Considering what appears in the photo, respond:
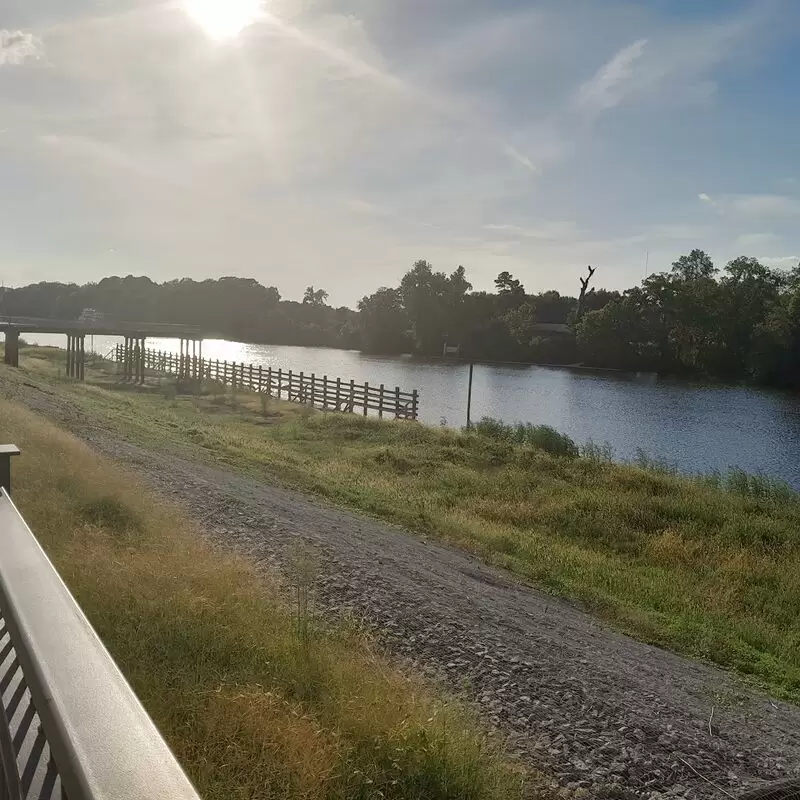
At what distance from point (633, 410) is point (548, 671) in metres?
41.4

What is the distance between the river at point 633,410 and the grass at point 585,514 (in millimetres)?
7340

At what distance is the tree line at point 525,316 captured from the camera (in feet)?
247

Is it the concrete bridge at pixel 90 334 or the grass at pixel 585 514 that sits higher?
the concrete bridge at pixel 90 334

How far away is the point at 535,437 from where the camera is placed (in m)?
27.9

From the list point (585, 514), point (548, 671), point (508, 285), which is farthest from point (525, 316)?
point (548, 671)

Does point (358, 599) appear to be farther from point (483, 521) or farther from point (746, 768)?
point (483, 521)

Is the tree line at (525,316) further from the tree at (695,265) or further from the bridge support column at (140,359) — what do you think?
the bridge support column at (140,359)

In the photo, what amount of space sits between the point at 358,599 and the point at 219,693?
12.8 feet

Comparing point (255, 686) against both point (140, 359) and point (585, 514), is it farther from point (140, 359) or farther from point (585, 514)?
point (140, 359)

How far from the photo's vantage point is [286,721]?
4.91 m

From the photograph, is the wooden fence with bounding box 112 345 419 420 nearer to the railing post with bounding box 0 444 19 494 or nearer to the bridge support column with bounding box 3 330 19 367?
the bridge support column with bounding box 3 330 19 367

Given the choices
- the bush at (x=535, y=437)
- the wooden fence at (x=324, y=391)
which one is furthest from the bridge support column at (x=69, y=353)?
the bush at (x=535, y=437)

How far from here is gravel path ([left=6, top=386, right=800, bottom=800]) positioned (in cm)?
589

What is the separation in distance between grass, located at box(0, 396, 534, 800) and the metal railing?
104 inches
